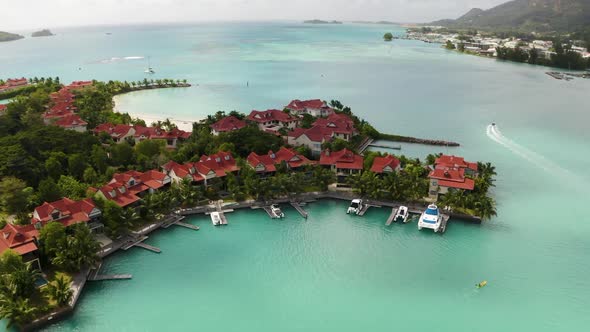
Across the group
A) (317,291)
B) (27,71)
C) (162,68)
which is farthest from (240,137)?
(27,71)

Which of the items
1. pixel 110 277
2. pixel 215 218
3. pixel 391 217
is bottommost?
pixel 110 277

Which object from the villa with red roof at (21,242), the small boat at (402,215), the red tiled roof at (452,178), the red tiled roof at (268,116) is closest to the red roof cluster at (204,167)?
the villa with red roof at (21,242)

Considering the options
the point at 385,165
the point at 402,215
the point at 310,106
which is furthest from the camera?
the point at 310,106

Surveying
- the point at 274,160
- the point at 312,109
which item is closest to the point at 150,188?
the point at 274,160

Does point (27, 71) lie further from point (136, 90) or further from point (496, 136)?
point (496, 136)

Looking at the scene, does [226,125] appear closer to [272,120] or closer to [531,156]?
[272,120]
